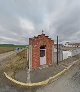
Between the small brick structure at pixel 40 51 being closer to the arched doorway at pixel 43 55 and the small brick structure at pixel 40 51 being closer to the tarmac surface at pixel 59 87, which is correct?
the arched doorway at pixel 43 55

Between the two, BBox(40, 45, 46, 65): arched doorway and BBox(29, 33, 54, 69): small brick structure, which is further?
BBox(40, 45, 46, 65): arched doorway

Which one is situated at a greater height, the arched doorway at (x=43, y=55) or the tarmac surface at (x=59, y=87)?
the arched doorway at (x=43, y=55)

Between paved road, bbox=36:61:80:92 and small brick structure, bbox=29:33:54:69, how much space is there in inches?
176

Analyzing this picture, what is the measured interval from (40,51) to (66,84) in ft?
24.5

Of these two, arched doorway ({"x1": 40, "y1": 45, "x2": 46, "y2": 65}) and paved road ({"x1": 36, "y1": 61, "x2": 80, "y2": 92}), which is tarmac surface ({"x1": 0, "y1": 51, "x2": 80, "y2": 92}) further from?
arched doorway ({"x1": 40, "y1": 45, "x2": 46, "y2": 65})

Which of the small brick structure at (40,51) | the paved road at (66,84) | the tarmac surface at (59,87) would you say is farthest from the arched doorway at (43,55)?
the tarmac surface at (59,87)

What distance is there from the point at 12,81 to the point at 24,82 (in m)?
1.42

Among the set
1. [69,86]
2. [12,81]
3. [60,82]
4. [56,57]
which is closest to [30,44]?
[56,57]

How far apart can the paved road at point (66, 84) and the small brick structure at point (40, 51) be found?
446cm

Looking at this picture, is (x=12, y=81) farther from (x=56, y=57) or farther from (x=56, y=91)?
(x=56, y=57)

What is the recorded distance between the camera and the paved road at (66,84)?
10562 millimetres

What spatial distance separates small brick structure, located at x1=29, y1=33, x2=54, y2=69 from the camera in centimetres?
1744

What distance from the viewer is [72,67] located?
636 inches

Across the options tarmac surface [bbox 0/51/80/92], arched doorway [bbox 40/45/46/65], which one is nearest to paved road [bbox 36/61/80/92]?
tarmac surface [bbox 0/51/80/92]
